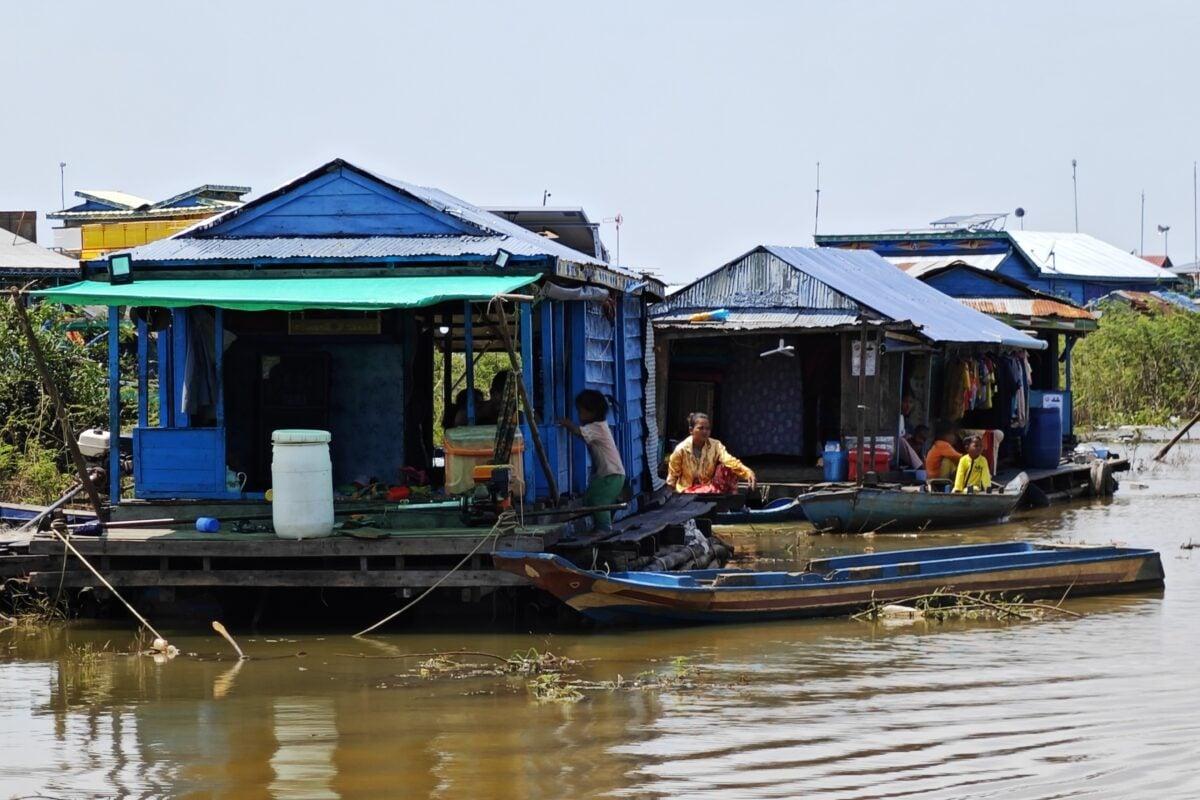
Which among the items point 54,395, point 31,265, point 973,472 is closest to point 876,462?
point 973,472

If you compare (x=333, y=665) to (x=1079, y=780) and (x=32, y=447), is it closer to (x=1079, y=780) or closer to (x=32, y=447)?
(x=1079, y=780)

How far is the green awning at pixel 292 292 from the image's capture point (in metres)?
11.1

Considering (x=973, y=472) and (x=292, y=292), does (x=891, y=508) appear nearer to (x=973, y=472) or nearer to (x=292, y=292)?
(x=973, y=472)

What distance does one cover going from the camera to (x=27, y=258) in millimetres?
25609

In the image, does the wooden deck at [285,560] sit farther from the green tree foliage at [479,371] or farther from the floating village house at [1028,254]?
the floating village house at [1028,254]

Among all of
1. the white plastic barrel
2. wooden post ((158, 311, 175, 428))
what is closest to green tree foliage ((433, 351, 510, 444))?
wooden post ((158, 311, 175, 428))

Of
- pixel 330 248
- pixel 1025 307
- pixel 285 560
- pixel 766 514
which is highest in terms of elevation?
pixel 1025 307

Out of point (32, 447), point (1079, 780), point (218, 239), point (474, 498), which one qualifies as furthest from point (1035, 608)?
point (32, 447)

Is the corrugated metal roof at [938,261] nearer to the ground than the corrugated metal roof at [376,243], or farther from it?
farther from it

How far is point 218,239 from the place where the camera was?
1261 cm

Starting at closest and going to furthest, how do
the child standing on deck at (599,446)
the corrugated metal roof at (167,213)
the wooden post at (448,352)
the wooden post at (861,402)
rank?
1. the child standing on deck at (599,446)
2. the wooden post at (448,352)
3. the wooden post at (861,402)
4. the corrugated metal roof at (167,213)

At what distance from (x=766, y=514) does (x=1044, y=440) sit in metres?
6.72

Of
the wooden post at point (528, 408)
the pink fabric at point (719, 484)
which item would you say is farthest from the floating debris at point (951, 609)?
the pink fabric at point (719, 484)

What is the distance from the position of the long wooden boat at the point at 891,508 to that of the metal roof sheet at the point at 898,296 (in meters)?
2.12
